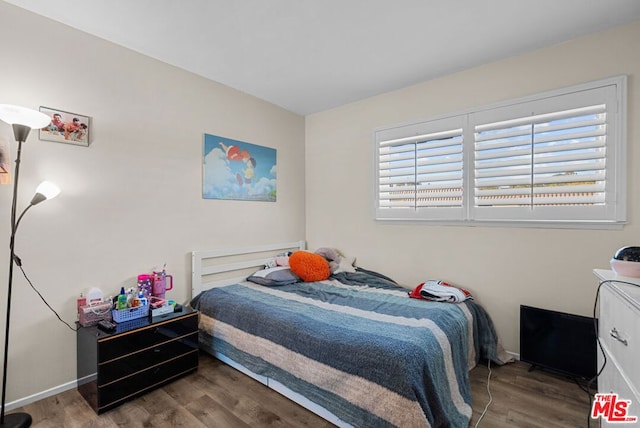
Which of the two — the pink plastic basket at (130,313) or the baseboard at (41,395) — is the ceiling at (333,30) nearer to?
the pink plastic basket at (130,313)

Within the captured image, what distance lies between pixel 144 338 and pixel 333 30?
8.41 feet

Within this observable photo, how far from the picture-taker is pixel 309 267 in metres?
3.19

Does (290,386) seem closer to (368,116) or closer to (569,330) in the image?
(569,330)

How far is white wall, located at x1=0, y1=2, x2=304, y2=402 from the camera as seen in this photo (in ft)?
6.48

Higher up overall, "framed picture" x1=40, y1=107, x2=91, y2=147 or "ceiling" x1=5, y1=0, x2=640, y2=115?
"ceiling" x1=5, y1=0, x2=640, y2=115

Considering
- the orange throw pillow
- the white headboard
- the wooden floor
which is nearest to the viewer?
the wooden floor

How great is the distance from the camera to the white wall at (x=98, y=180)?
198 centimetres

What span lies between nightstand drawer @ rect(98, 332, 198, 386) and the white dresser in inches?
98.4

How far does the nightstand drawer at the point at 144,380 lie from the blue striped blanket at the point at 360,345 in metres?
0.27

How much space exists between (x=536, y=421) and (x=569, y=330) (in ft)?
2.59

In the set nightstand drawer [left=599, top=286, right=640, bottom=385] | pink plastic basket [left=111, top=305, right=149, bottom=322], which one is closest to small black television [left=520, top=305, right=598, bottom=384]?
nightstand drawer [left=599, top=286, right=640, bottom=385]

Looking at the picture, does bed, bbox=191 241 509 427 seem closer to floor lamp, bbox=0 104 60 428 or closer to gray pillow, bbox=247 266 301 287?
gray pillow, bbox=247 266 301 287

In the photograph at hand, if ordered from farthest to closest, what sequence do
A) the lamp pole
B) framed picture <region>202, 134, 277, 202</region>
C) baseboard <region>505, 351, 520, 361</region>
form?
framed picture <region>202, 134, 277, 202</region>
baseboard <region>505, 351, 520, 361</region>
the lamp pole

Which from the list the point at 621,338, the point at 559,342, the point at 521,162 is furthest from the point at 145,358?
the point at 521,162
